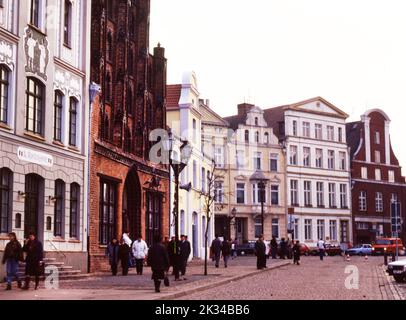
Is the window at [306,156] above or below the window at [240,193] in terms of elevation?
above

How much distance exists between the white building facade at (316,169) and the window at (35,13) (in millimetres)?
50774

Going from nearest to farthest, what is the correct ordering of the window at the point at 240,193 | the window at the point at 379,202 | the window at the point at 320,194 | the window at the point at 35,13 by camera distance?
the window at the point at 35,13
the window at the point at 240,193
the window at the point at 320,194
the window at the point at 379,202

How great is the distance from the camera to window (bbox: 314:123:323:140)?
80375 millimetres

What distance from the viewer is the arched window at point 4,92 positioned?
80.6 ft

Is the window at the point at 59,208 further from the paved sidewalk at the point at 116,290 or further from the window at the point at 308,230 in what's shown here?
the window at the point at 308,230

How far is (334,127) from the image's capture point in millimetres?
82312

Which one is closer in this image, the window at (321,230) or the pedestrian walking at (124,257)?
the pedestrian walking at (124,257)

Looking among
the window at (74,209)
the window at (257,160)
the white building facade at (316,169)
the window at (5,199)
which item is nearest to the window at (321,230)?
the white building facade at (316,169)

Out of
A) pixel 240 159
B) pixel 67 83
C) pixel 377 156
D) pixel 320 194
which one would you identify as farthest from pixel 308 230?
pixel 67 83

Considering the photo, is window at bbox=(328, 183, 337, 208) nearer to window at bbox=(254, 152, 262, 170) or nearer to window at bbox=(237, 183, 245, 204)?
window at bbox=(254, 152, 262, 170)

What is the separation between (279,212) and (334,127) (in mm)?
13062

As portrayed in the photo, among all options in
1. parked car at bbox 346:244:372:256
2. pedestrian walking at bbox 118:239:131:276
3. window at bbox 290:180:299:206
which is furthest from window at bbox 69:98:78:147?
window at bbox 290:180:299:206

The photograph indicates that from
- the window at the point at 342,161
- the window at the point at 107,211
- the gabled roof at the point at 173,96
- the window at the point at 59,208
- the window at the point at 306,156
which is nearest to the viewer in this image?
the window at the point at 59,208
